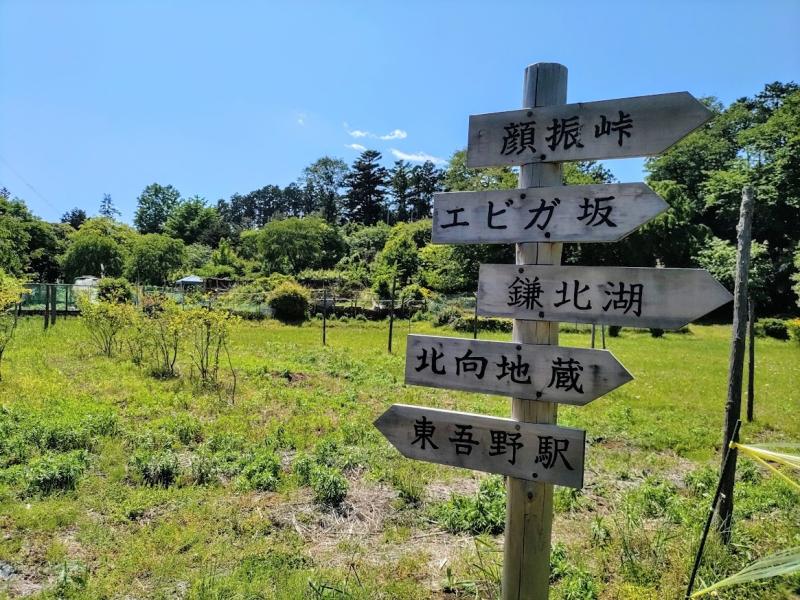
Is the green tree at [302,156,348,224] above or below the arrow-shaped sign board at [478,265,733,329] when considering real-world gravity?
above

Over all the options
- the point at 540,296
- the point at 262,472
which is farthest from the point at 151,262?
the point at 540,296

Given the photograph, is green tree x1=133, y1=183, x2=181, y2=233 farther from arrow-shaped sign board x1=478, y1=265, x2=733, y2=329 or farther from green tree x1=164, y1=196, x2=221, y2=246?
arrow-shaped sign board x1=478, y1=265, x2=733, y2=329

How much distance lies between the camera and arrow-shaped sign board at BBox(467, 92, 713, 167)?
1.88 metres

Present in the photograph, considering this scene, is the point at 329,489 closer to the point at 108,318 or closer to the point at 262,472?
the point at 262,472

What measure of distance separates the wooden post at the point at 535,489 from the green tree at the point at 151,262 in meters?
37.2

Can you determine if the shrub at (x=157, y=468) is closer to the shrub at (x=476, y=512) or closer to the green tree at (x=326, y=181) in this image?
the shrub at (x=476, y=512)

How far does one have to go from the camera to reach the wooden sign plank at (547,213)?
1.90 m

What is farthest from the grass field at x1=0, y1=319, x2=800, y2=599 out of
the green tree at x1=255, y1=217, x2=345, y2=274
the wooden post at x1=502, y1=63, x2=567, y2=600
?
the green tree at x1=255, y1=217, x2=345, y2=274

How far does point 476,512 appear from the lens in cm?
374

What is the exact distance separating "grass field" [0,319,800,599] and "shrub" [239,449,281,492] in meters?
0.02

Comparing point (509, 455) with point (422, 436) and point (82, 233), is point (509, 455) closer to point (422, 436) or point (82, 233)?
point (422, 436)

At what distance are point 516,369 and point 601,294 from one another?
1.51 ft

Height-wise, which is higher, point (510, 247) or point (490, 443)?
point (510, 247)

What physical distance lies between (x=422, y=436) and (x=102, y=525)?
290 cm
